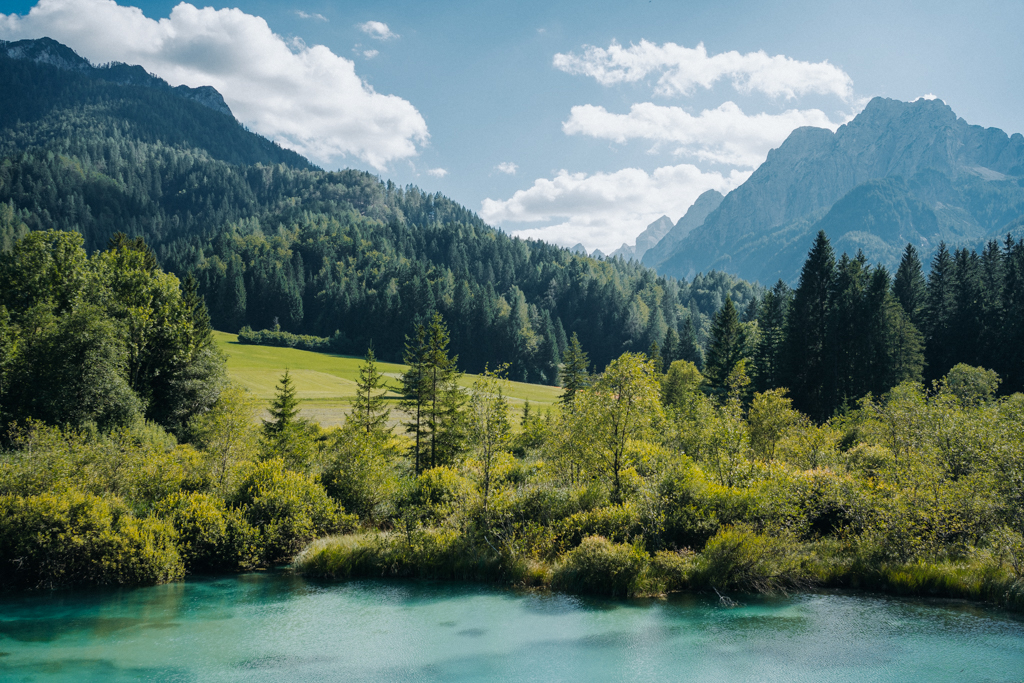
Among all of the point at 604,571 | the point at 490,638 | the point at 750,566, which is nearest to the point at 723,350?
the point at 750,566

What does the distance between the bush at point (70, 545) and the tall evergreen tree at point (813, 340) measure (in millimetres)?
69311

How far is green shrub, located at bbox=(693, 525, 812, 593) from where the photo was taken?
1070 inches

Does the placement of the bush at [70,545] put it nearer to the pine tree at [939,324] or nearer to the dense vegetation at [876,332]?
the dense vegetation at [876,332]

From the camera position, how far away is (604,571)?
27641 millimetres

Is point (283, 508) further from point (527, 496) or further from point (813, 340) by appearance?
point (813, 340)

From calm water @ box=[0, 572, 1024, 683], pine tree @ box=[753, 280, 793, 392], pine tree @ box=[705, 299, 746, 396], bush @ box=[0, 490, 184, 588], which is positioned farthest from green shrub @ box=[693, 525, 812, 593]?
pine tree @ box=[705, 299, 746, 396]

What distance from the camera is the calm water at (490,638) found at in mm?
20469

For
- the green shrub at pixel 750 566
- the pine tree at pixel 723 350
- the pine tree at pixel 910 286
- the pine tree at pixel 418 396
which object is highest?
the pine tree at pixel 910 286

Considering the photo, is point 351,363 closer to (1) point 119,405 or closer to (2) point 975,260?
(1) point 119,405

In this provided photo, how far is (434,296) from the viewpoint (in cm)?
17450

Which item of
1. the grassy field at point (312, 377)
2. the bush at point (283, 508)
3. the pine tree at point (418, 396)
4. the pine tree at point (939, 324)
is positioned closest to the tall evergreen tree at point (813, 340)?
the pine tree at point (939, 324)

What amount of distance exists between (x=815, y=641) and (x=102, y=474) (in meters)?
37.5

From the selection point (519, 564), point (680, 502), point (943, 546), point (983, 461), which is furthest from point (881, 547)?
point (519, 564)

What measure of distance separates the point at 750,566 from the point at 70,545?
3196cm
